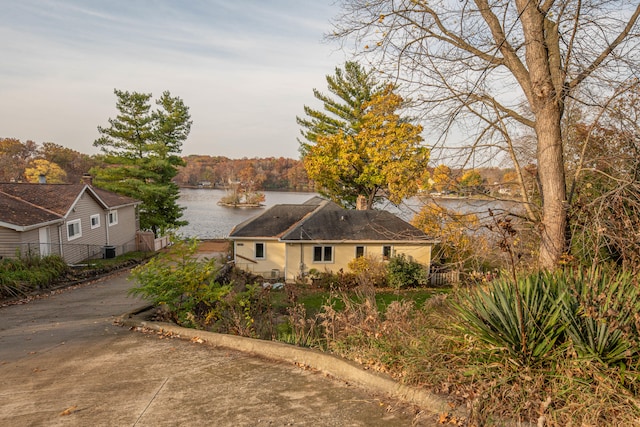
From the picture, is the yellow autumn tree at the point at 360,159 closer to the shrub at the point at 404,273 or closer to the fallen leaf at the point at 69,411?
the shrub at the point at 404,273

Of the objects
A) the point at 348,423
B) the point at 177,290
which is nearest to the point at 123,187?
the point at 177,290

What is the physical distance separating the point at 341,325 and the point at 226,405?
246cm

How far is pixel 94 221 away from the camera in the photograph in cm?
2291

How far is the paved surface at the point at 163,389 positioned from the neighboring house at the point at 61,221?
473 inches

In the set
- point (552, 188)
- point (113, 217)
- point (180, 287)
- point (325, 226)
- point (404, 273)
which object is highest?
point (552, 188)

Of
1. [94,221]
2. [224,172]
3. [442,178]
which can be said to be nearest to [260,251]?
[94,221]

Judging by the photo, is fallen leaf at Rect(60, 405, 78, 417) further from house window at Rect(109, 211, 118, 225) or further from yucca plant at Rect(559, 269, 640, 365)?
house window at Rect(109, 211, 118, 225)

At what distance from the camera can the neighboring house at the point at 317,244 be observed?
21.1 meters

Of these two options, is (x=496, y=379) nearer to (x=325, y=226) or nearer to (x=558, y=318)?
(x=558, y=318)

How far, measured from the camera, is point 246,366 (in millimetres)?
5254

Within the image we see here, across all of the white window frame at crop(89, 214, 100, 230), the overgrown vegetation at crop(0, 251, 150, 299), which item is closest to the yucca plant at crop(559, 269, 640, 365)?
the overgrown vegetation at crop(0, 251, 150, 299)

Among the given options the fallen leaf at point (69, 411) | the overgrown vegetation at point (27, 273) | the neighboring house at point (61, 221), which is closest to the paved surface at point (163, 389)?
the fallen leaf at point (69, 411)

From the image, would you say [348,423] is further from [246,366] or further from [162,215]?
[162,215]

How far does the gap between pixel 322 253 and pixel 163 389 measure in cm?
1691
